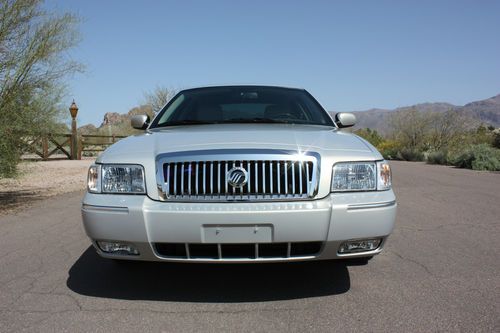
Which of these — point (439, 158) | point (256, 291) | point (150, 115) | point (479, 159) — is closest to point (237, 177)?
point (256, 291)

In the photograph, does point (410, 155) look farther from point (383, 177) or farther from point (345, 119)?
point (383, 177)

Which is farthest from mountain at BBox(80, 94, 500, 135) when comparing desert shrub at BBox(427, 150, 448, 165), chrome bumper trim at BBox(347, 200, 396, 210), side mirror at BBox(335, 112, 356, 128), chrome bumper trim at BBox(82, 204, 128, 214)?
desert shrub at BBox(427, 150, 448, 165)

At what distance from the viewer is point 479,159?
16.6m

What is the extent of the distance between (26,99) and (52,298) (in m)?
5.20

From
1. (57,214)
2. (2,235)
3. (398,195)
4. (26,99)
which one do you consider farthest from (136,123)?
(398,195)

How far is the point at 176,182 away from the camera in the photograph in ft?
10.2

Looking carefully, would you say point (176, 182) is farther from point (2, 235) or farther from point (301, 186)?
point (2, 235)

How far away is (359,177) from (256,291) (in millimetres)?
1097

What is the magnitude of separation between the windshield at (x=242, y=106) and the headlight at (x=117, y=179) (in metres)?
1.22

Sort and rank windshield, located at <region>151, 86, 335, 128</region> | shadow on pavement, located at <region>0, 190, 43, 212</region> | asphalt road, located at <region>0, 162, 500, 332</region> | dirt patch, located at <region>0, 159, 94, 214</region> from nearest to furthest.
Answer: asphalt road, located at <region>0, 162, 500, 332</region>
windshield, located at <region>151, 86, 335, 128</region>
shadow on pavement, located at <region>0, 190, 43, 212</region>
dirt patch, located at <region>0, 159, 94, 214</region>

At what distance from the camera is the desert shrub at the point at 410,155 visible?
25614 millimetres

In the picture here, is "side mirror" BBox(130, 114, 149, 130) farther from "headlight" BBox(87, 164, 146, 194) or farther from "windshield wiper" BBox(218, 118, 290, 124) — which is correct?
"headlight" BBox(87, 164, 146, 194)

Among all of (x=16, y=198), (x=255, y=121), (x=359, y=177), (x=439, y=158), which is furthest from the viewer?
(x=439, y=158)

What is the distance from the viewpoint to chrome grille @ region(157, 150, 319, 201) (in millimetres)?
3064
